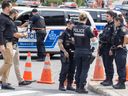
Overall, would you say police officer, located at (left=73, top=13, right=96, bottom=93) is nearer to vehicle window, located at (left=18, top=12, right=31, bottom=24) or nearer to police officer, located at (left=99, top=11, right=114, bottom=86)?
police officer, located at (left=99, top=11, right=114, bottom=86)

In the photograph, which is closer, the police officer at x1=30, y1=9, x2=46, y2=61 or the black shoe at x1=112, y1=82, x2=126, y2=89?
the black shoe at x1=112, y1=82, x2=126, y2=89

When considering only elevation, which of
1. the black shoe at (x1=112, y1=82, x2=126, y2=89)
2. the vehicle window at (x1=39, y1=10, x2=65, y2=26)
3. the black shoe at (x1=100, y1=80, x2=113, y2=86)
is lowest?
the black shoe at (x1=100, y1=80, x2=113, y2=86)

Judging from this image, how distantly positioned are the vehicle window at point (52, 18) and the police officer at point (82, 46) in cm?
839

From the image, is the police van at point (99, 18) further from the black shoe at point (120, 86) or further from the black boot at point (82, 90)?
the black boot at point (82, 90)

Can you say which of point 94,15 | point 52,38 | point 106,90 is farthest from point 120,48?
point 94,15

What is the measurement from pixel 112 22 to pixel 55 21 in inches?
318

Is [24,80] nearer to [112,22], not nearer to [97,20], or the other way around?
[112,22]

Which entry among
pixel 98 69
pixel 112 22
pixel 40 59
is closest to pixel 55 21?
pixel 40 59

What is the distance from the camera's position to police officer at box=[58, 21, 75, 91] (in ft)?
42.2

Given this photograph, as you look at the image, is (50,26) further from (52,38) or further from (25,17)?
(25,17)

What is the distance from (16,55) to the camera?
44.0 ft

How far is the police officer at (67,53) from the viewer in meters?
12.9

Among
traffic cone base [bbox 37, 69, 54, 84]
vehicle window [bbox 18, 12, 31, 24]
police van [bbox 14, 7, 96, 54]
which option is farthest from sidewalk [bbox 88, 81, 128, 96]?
vehicle window [bbox 18, 12, 31, 24]

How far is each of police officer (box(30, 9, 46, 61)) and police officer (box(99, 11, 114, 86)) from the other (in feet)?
22.4
